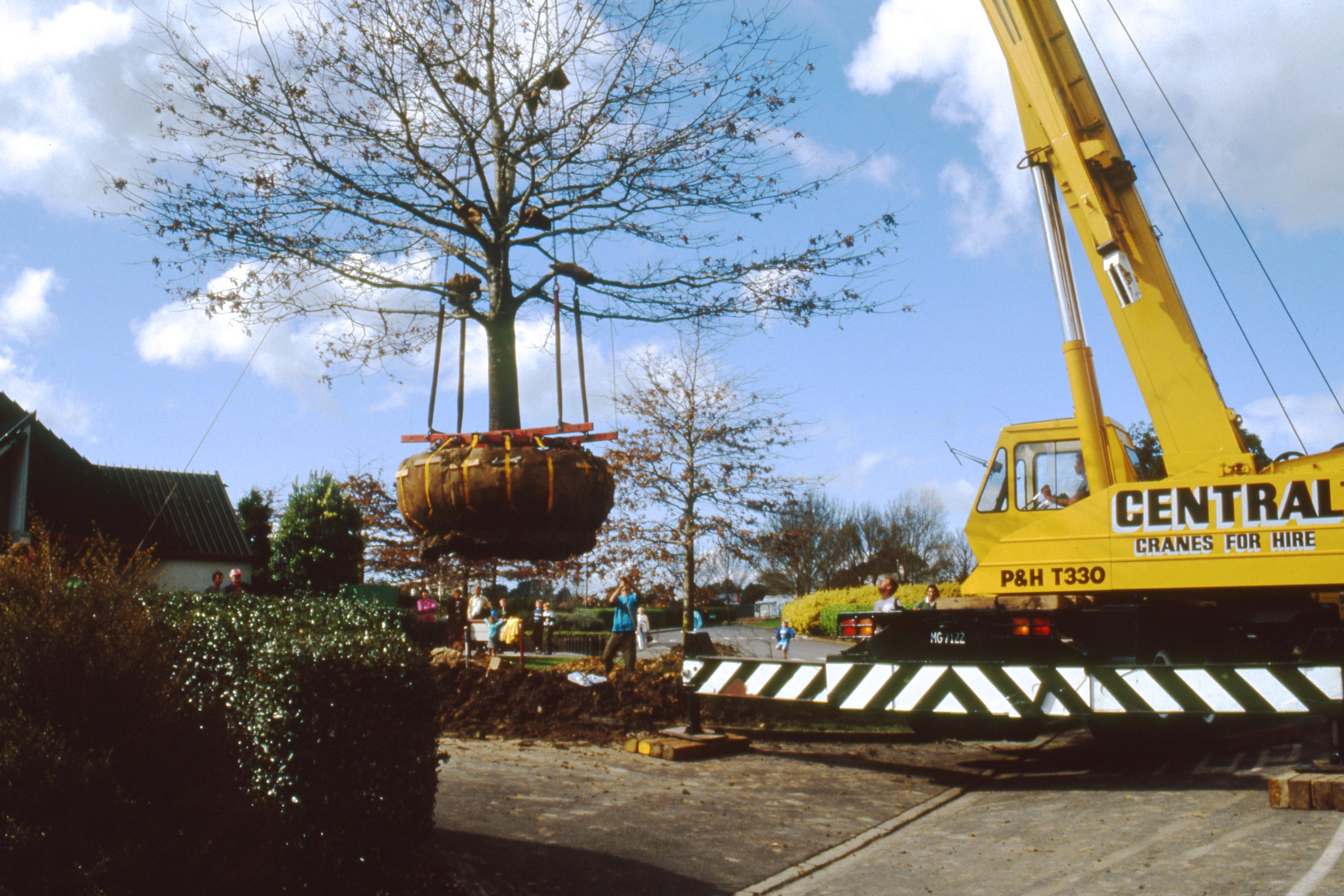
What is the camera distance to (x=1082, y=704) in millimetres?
7867

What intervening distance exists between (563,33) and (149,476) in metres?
30.8

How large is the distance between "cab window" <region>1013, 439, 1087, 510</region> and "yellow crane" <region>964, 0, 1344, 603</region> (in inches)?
0.5

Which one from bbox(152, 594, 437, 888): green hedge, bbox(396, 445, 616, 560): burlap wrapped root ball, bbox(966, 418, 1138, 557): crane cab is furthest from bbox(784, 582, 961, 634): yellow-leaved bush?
bbox(152, 594, 437, 888): green hedge

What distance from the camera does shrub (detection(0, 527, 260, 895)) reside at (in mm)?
2986

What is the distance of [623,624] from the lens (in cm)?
1430

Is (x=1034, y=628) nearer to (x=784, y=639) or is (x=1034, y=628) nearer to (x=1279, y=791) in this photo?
(x=1279, y=791)

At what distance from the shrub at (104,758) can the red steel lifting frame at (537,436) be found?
1.42 m

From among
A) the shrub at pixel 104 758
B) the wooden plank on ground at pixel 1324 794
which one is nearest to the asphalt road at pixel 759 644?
the wooden plank on ground at pixel 1324 794

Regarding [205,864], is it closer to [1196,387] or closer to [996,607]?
[996,607]

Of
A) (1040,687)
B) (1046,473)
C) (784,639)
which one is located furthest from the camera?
(784,639)

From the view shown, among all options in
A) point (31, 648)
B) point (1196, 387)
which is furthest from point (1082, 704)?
point (31, 648)

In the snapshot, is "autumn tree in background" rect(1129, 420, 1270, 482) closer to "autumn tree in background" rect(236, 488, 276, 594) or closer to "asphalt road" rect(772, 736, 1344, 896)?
"asphalt road" rect(772, 736, 1344, 896)

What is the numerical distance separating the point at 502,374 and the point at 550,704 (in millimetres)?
6369

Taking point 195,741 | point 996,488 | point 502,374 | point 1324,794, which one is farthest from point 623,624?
point 195,741
